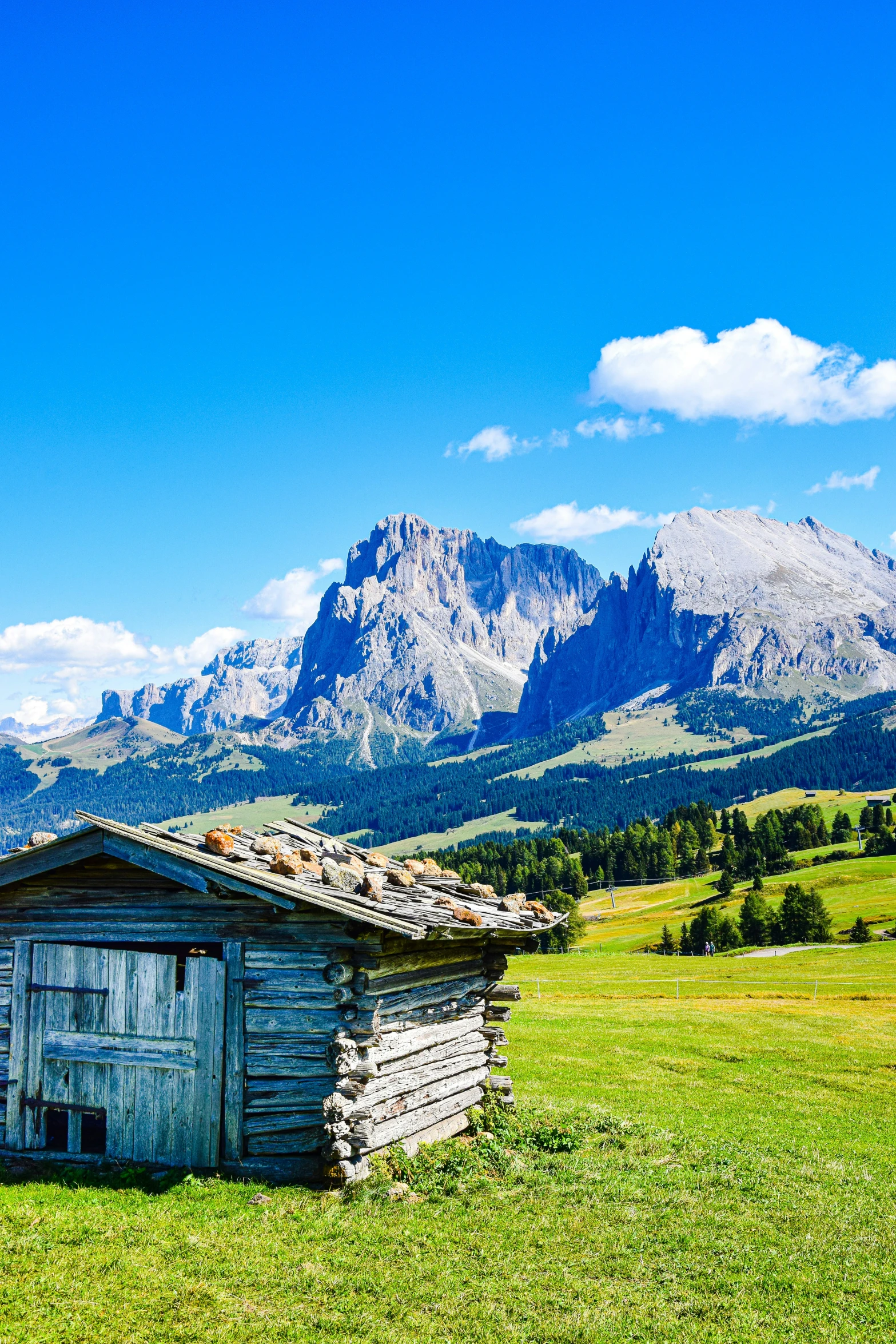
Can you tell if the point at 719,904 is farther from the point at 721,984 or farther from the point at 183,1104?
the point at 183,1104

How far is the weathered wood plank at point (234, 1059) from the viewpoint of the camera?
14.7 metres

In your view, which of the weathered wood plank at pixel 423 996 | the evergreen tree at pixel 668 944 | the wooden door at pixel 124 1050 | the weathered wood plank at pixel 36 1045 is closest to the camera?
the weathered wood plank at pixel 423 996

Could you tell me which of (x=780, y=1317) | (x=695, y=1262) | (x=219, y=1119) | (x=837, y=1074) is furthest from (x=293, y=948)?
(x=837, y=1074)

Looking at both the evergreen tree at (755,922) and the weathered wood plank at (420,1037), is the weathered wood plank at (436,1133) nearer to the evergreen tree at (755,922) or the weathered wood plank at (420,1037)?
the weathered wood plank at (420,1037)

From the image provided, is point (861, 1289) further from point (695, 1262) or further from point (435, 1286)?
point (435, 1286)

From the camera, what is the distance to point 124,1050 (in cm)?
1529

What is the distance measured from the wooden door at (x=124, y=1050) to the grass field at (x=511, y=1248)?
93 cm

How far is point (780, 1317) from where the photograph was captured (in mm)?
10586

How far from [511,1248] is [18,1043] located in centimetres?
922

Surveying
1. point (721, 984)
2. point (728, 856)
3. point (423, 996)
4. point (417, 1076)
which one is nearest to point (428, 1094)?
point (417, 1076)

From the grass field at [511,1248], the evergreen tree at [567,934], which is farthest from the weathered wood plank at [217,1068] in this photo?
the evergreen tree at [567,934]

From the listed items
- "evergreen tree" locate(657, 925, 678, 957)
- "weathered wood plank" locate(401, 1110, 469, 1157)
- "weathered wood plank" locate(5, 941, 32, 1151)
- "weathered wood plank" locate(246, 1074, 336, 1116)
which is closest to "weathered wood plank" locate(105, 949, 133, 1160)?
"weathered wood plank" locate(5, 941, 32, 1151)

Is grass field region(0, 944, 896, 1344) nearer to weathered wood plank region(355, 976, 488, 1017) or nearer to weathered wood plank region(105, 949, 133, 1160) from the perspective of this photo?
weathered wood plank region(105, 949, 133, 1160)

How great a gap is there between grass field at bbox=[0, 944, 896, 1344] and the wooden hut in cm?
86
